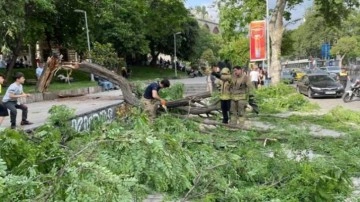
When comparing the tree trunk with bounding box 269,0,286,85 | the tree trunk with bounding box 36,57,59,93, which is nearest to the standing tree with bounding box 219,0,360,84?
the tree trunk with bounding box 269,0,286,85

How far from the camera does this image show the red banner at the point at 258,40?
24250mm

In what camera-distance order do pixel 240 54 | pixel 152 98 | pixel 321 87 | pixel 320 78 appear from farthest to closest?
1. pixel 240 54
2. pixel 320 78
3. pixel 321 87
4. pixel 152 98

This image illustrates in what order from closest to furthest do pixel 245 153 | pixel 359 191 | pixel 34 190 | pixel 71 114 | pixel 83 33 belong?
1. pixel 34 190
2. pixel 359 191
3. pixel 245 153
4. pixel 71 114
5. pixel 83 33

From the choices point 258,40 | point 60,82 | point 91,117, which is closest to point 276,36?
point 258,40

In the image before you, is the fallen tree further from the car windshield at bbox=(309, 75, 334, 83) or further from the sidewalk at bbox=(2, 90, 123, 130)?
the car windshield at bbox=(309, 75, 334, 83)

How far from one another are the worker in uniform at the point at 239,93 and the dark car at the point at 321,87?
12581mm

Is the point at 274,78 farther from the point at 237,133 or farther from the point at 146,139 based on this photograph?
the point at 146,139

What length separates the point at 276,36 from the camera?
2559cm

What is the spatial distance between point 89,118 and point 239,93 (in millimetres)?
3914

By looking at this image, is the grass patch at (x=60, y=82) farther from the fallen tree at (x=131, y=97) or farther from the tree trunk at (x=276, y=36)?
the fallen tree at (x=131, y=97)

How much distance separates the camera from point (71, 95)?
24703 millimetres

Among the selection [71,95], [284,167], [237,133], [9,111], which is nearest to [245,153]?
[284,167]

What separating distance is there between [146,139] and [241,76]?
25.1 feet

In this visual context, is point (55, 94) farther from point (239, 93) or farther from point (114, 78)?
point (239, 93)
